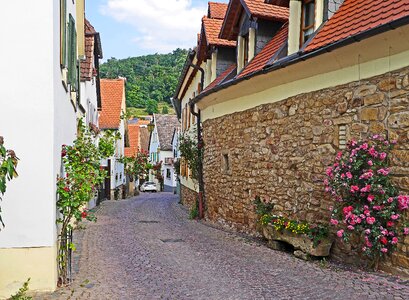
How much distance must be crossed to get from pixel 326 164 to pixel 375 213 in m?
Result: 1.51

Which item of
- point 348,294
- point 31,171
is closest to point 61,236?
point 31,171

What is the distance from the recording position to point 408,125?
6.04 meters

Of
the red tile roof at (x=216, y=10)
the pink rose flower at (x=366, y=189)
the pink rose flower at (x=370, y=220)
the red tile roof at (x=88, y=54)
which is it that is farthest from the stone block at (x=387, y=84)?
the red tile roof at (x=88, y=54)

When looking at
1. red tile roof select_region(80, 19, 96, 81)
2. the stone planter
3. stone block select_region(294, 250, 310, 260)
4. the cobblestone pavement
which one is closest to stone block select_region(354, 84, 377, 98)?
the stone planter

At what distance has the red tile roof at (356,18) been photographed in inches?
247

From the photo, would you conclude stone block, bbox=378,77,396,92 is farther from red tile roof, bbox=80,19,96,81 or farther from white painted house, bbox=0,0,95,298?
red tile roof, bbox=80,19,96,81

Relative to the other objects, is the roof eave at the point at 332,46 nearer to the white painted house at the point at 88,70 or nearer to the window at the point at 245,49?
the window at the point at 245,49

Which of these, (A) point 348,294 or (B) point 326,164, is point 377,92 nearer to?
(B) point 326,164

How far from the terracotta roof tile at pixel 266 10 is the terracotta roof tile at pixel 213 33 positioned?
258cm

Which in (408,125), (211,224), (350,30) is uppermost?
(350,30)

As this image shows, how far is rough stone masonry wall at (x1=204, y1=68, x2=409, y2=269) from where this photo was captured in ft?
20.6

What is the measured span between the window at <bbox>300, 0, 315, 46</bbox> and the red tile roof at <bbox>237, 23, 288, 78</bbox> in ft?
2.58

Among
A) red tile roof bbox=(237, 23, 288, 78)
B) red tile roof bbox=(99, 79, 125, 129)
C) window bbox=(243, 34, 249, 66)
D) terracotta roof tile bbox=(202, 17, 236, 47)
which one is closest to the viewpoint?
red tile roof bbox=(237, 23, 288, 78)

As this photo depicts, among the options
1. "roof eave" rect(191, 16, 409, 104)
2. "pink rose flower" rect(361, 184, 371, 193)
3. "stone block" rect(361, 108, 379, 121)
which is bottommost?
"pink rose flower" rect(361, 184, 371, 193)
